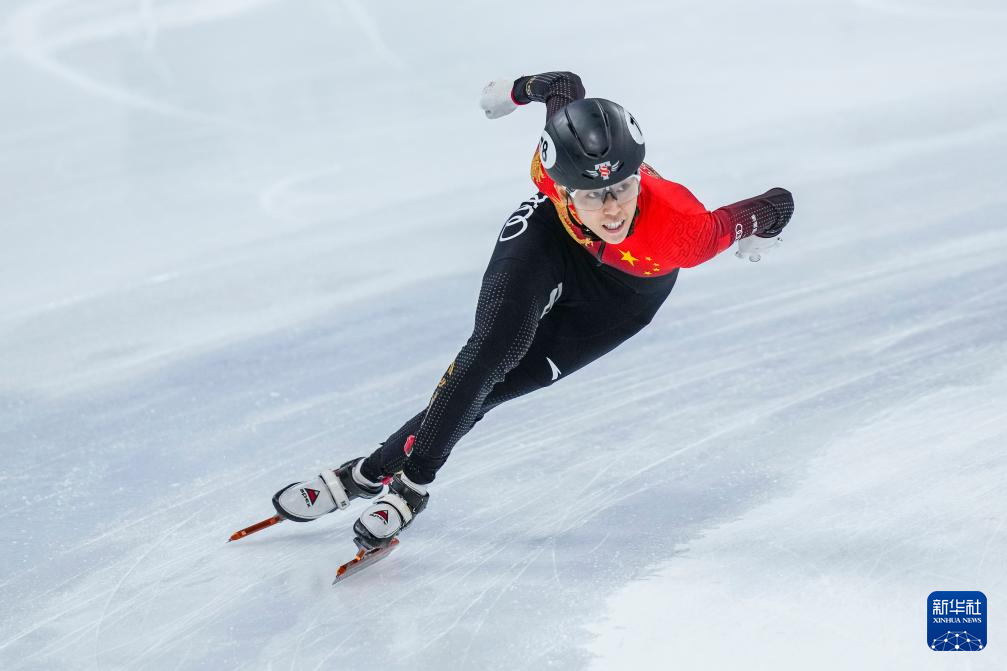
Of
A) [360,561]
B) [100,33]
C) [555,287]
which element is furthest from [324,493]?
[100,33]

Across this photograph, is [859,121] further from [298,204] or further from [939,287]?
[298,204]

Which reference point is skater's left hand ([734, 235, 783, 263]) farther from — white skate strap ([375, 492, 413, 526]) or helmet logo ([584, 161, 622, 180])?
white skate strap ([375, 492, 413, 526])

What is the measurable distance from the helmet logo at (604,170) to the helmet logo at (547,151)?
0.33ft

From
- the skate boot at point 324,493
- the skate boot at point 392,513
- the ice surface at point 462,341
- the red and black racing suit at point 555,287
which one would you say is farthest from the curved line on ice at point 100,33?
the skate boot at point 392,513

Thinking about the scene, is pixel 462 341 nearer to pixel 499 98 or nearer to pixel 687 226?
pixel 499 98

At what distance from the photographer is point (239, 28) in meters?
7.12

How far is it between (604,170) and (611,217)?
0.13 metres

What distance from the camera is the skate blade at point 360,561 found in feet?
9.53

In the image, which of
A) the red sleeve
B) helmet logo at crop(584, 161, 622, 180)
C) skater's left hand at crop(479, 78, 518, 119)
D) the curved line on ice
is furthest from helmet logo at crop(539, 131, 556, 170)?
the curved line on ice

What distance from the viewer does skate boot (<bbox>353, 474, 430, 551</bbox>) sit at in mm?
2932

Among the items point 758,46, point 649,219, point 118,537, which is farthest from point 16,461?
point 758,46

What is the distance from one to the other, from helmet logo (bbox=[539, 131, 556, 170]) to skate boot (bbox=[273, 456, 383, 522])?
3.35 feet

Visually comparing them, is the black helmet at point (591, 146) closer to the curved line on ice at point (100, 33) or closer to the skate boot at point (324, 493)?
the skate boot at point (324, 493)

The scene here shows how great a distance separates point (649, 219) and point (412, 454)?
0.85m
